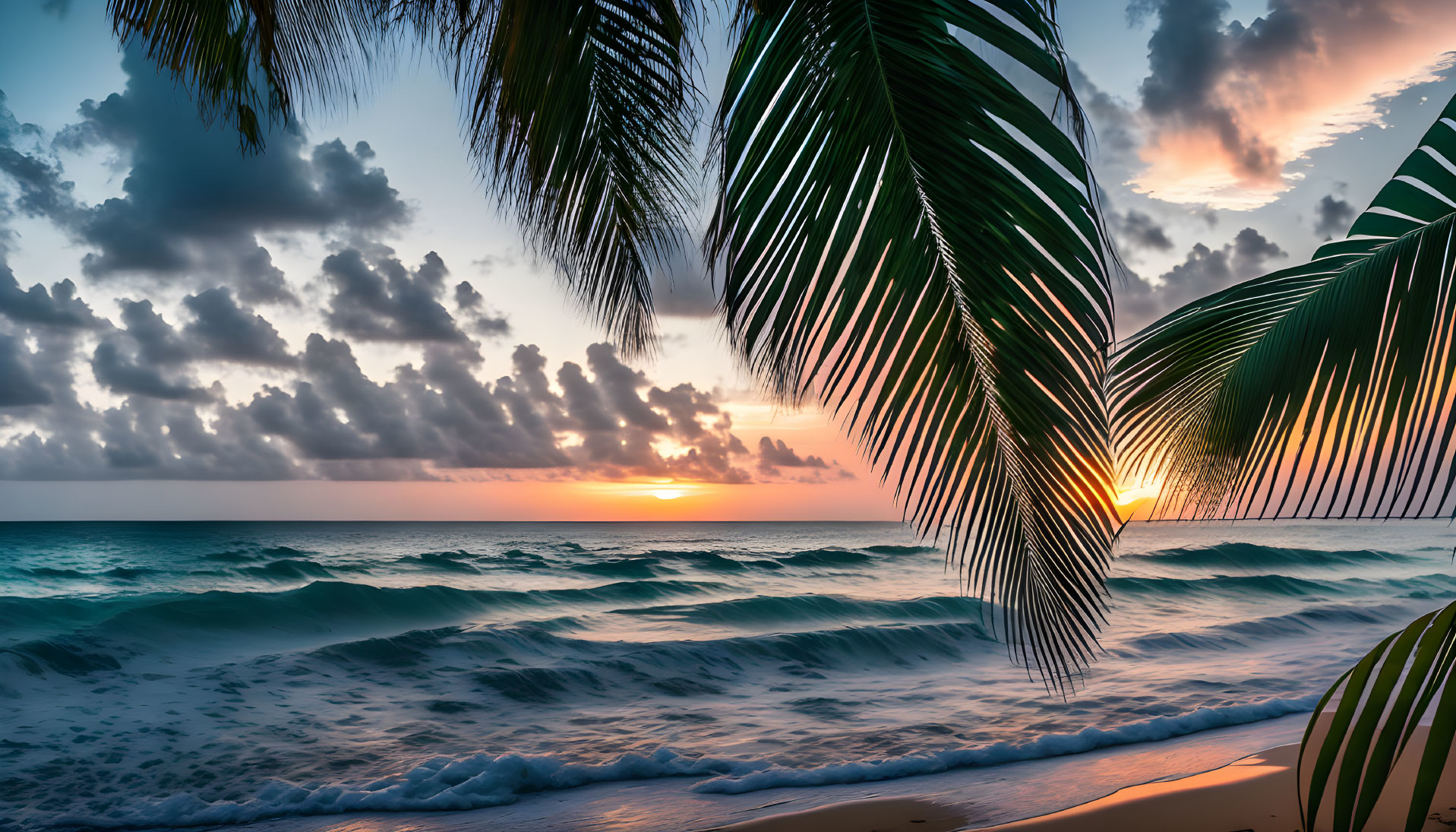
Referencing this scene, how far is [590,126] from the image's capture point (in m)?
2.59

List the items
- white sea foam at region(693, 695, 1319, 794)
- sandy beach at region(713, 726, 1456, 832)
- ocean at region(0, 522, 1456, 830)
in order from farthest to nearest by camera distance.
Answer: ocean at region(0, 522, 1456, 830) < white sea foam at region(693, 695, 1319, 794) < sandy beach at region(713, 726, 1456, 832)

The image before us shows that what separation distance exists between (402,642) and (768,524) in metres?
69.2

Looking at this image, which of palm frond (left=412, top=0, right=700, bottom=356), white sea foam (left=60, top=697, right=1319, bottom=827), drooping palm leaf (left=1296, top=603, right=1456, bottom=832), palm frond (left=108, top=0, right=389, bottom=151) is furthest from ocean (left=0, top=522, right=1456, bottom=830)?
palm frond (left=108, top=0, right=389, bottom=151)

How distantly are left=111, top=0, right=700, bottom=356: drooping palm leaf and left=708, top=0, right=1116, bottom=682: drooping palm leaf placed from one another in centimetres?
83

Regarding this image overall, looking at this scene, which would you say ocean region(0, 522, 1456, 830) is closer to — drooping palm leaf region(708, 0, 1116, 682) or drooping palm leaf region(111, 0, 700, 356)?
drooping palm leaf region(708, 0, 1116, 682)

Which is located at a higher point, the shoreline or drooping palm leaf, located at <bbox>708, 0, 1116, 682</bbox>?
drooping palm leaf, located at <bbox>708, 0, 1116, 682</bbox>

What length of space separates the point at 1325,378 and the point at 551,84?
233cm

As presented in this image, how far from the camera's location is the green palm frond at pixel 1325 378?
1.97m

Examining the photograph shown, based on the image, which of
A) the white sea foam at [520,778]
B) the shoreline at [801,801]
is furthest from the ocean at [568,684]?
the shoreline at [801,801]

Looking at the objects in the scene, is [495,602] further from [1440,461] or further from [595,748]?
[1440,461]

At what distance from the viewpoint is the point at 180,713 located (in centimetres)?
811

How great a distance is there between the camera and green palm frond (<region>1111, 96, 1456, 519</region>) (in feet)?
6.47

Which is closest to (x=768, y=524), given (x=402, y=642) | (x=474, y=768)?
(x=402, y=642)

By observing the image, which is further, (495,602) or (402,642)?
(495,602)
